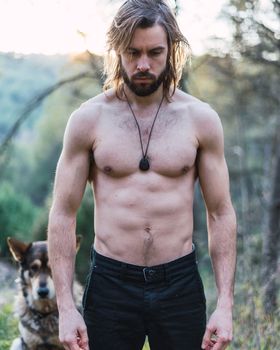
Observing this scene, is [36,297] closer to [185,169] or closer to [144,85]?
[185,169]

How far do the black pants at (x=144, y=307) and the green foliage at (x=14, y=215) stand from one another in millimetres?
15471

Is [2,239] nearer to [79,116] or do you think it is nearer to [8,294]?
[8,294]

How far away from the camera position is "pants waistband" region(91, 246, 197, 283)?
152 inches

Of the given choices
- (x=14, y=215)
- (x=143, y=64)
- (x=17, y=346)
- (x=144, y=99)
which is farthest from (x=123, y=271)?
(x=14, y=215)

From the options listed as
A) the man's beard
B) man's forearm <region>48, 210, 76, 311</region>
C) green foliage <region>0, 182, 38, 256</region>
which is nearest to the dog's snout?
man's forearm <region>48, 210, 76, 311</region>

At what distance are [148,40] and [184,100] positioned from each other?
406 mm

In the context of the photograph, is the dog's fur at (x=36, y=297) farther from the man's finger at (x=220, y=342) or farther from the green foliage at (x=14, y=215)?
the green foliage at (x=14, y=215)

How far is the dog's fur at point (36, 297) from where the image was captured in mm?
6906

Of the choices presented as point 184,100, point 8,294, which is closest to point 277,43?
point 8,294

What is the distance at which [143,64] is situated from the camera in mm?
3877

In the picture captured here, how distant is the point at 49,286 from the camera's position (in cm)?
703

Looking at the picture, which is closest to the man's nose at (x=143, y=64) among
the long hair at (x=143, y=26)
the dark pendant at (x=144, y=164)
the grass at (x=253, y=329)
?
the long hair at (x=143, y=26)

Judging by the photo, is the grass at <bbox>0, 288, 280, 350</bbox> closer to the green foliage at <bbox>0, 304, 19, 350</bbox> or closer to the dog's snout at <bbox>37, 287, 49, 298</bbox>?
the dog's snout at <bbox>37, 287, 49, 298</bbox>

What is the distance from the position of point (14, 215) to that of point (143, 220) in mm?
17401
